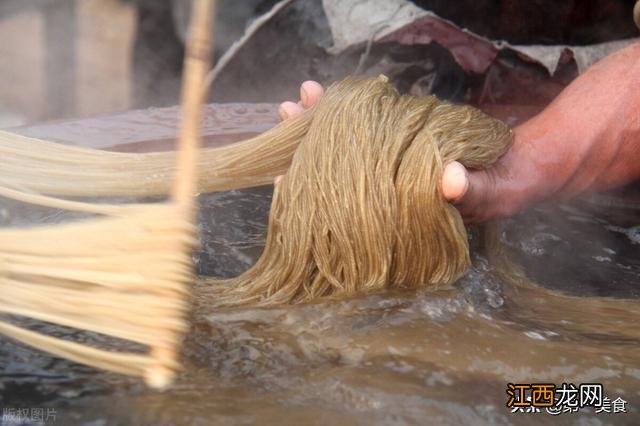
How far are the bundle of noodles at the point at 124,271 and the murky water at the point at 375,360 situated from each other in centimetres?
9

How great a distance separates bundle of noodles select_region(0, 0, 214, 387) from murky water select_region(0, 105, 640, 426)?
0.09 metres

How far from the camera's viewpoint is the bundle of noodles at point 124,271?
134cm

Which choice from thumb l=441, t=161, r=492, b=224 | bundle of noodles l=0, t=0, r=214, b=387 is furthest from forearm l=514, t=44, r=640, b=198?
bundle of noodles l=0, t=0, r=214, b=387

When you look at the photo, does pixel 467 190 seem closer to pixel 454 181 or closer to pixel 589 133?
pixel 454 181

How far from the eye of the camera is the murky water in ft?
4.88

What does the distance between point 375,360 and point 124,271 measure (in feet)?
1.86

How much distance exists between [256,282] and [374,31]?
186 centimetres

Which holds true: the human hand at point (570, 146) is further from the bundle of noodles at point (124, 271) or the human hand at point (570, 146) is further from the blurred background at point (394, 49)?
the blurred background at point (394, 49)

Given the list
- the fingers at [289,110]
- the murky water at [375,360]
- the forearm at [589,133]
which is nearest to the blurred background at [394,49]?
the forearm at [589,133]

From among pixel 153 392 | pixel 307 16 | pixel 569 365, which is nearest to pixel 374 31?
pixel 307 16

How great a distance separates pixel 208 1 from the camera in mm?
1389

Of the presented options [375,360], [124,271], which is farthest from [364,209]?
[124,271]

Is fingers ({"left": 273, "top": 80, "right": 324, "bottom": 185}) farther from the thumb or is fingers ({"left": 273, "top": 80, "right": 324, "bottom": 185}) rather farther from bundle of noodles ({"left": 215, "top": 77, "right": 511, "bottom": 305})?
the thumb

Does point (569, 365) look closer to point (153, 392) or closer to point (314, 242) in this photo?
point (314, 242)
